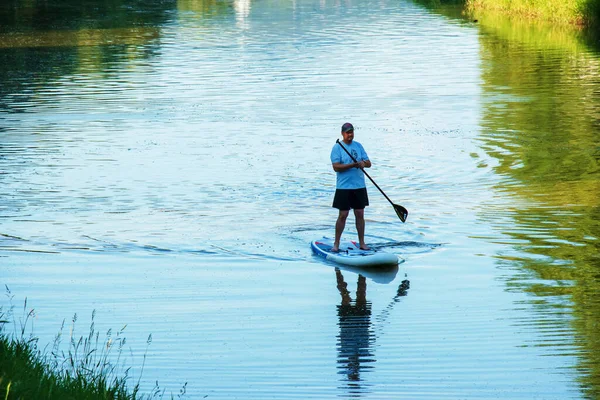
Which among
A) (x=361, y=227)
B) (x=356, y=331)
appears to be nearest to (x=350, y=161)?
(x=361, y=227)

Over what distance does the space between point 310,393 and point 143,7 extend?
63112 mm

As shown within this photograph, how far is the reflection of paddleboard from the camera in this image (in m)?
13.0

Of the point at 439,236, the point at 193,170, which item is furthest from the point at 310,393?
the point at 193,170

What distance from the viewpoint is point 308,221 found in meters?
15.5

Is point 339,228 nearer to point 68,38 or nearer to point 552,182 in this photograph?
point 552,182

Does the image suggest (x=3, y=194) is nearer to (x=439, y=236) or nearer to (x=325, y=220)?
(x=325, y=220)

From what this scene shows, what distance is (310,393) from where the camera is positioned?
8641 mm

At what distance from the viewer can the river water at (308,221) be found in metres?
9.57

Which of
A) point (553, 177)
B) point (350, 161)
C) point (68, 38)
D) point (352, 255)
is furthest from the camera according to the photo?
point (68, 38)

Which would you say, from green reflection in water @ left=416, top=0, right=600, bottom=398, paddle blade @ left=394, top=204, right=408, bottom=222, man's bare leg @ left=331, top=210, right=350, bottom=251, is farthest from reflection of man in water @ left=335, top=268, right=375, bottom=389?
paddle blade @ left=394, top=204, right=408, bottom=222

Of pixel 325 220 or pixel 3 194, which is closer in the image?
pixel 325 220

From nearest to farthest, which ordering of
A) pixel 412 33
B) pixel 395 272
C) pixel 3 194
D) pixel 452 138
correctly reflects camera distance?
pixel 395 272 → pixel 3 194 → pixel 452 138 → pixel 412 33

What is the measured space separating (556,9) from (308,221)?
1448 inches

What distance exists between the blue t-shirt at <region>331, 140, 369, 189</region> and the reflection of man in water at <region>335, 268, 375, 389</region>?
1.40m
